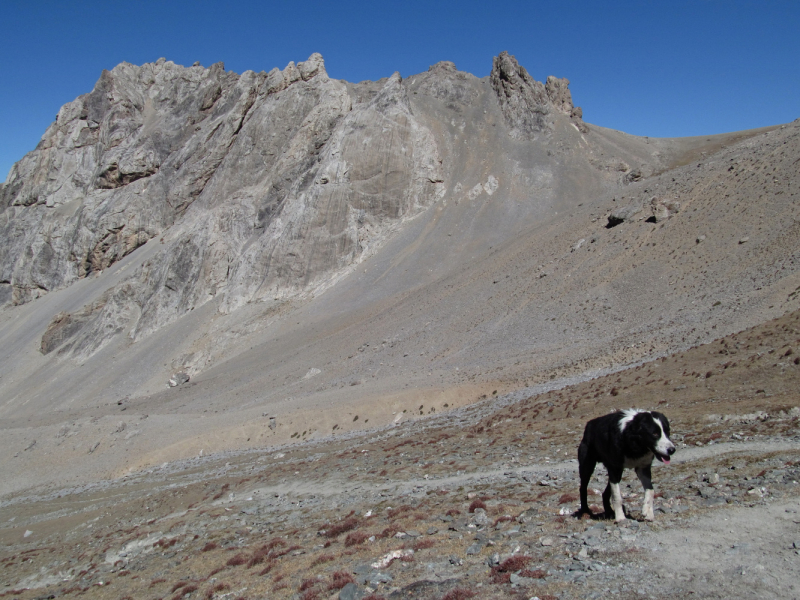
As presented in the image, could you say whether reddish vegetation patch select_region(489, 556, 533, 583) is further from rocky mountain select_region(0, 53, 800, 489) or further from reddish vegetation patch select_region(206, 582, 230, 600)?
rocky mountain select_region(0, 53, 800, 489)

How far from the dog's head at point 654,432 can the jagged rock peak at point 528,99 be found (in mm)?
78745

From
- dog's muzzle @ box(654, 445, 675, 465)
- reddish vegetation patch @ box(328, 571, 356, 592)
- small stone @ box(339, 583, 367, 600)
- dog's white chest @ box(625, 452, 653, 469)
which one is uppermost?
dog's muzzle @ box(654, 445, 675, 465)

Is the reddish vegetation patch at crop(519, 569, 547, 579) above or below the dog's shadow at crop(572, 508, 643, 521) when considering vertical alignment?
above

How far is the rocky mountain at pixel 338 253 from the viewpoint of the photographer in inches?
1457

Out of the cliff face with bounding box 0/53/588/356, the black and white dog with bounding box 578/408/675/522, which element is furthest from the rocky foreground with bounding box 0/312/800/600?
the cliff face with bounding box 0/53/588/356

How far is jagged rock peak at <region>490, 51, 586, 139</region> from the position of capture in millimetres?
81500

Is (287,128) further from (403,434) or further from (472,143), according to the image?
(403,434)

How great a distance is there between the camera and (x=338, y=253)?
72875 mm

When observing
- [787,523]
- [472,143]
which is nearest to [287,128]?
[472,143]

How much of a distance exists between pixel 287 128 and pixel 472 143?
101 ft

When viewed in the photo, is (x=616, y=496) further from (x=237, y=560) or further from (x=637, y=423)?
(x=237, y=560)

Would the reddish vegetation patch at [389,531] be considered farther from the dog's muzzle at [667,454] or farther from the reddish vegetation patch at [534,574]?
the dog's muzzle at [667,454]

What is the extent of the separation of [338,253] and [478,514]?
208 ft

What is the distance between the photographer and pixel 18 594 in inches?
643
